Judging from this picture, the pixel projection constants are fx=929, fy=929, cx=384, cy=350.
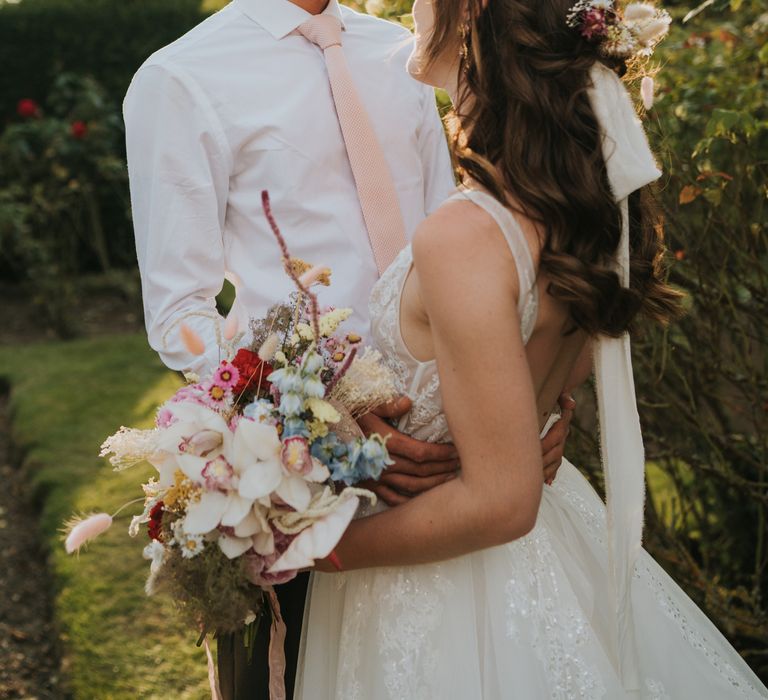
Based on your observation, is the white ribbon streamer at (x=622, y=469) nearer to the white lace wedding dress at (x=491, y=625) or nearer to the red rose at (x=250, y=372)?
the white lace wedding dress at (x=491, y=625)

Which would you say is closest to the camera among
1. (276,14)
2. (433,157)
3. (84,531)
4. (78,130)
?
(84,531)

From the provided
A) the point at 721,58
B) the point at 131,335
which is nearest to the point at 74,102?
the point at 131,335

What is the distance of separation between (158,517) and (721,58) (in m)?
2.93

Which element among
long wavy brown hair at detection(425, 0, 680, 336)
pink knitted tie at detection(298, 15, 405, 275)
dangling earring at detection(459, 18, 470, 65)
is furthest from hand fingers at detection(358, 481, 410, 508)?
dangling earring at detection(459, 18, 470, 65)

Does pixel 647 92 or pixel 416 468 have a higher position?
pixel 647 92

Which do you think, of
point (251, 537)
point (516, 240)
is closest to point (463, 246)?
point (516, 240)

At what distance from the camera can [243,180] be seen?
212 centimetres

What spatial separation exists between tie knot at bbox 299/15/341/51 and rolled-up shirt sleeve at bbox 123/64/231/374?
13.9 inches

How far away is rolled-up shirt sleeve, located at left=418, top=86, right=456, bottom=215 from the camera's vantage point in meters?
2.41

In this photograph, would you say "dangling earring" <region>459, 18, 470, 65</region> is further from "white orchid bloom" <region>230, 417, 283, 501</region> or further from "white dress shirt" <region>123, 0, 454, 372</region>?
"white orchid bloom" <region>230, 417, 283, 501</region>

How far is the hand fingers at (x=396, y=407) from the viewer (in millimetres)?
1734

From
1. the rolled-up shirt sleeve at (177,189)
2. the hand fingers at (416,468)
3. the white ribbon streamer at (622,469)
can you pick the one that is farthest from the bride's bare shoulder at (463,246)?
the rolled-up shirt sleeve at (177,189)

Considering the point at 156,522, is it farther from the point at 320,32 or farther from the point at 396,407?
the point at 320,32

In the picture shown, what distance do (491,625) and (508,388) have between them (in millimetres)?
486
